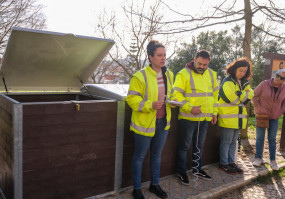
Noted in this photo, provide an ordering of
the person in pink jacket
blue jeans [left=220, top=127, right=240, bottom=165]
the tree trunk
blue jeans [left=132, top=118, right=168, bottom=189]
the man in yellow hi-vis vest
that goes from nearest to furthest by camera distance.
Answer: blue jeans [left=132, top=118, right=168, bottom=189], the man in yellow hi-vis vest, blue jeans [left=220, top=127, right=240, bottom=165], the person in pink jacket, the tree trunk

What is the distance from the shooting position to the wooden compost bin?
2.71 metres

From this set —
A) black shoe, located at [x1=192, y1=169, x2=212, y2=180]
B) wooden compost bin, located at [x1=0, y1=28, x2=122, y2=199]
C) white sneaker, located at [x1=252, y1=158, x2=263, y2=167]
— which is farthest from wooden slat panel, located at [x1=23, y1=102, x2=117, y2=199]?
white sneaker, located at [x1=252, y1=158, x2=263, y2=167]

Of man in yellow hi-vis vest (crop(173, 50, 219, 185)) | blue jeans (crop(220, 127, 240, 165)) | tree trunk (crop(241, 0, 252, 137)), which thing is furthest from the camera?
tree trunk (crop(241, 0, 252, 137))

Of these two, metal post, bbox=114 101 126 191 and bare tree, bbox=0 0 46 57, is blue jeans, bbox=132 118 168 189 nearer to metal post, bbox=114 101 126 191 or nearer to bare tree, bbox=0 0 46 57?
metal post, bbox=114 101 126 191

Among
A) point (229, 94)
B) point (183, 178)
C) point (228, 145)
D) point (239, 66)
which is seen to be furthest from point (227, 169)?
point (239, 66)

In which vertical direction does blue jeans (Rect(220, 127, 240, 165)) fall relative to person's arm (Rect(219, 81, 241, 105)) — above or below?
below

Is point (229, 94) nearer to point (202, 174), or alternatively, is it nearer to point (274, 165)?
point (202, 174)

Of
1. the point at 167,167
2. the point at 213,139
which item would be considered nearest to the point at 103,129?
the point at 167,167

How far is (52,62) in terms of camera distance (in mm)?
3555

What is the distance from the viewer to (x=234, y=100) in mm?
4172

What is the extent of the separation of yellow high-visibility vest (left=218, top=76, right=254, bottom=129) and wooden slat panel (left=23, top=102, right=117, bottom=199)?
1927mm

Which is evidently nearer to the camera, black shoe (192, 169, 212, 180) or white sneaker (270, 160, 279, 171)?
black shoe (192, 169, 212, 180)

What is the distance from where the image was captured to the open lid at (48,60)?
120 inches

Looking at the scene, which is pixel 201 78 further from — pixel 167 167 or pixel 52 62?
pixel 52 62
